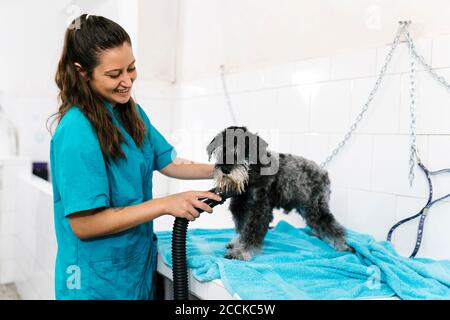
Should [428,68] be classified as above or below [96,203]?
above

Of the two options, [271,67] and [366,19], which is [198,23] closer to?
[271,67]

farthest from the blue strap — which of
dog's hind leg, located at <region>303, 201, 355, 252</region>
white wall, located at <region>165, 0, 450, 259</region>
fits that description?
dog's hind leg, located at <region>303, 201, 355, 252</region>

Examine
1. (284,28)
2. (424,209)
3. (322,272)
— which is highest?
(284,28)

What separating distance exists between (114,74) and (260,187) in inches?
17.0

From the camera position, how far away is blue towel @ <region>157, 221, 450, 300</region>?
81 cm

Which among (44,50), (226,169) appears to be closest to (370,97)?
(226,169)

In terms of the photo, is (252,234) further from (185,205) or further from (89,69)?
(89,69)

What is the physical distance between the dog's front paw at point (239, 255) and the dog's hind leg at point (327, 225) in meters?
0.22

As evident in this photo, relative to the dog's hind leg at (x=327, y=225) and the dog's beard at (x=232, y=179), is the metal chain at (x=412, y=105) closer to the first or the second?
the dog's hind leg at (x=327, y=225)

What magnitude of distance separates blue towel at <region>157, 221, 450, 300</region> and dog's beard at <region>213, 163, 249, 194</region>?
173mm

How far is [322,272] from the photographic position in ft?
2.96

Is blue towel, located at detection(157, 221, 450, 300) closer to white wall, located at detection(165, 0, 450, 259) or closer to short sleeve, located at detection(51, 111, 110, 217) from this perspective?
white wall, located at detection(165, 0, 450, 259)

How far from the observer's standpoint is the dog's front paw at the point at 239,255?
37.6 inches
